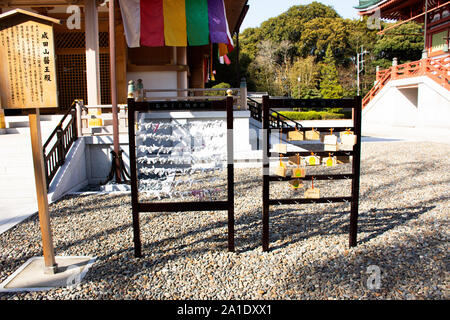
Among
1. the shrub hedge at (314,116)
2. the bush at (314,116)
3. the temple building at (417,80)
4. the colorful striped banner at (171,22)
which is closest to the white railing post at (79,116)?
the colorful striped banner at (171,22)

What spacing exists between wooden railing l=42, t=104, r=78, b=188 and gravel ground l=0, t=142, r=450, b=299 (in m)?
0.66

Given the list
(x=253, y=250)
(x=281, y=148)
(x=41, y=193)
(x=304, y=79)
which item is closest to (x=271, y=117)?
(x=281, y=148)

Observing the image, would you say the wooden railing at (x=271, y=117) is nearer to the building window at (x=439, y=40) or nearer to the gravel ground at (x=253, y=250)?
the gravel ground at (x=253, y=250)

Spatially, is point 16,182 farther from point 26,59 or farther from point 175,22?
point 175,22

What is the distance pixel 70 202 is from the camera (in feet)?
19.6

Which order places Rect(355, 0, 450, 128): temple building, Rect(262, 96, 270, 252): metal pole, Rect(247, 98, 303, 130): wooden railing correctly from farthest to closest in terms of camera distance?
1. Rect(355, 0, 450, 128): temple building
2. Rect(247, 98, 303, 130): wooden railing
3. Rect(262, 96, 270, 252): metal pole

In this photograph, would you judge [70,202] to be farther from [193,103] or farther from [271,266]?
[271,266]

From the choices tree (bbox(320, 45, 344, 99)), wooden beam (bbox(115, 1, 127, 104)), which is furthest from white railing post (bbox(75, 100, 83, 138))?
tree (bbox(320, 45, 344, 99))

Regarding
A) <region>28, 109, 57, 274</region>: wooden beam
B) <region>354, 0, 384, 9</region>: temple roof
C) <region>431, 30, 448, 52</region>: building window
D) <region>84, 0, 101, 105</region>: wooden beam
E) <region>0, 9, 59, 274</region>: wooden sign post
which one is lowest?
<region>28, 109, 57, 274</region>: wooden beam

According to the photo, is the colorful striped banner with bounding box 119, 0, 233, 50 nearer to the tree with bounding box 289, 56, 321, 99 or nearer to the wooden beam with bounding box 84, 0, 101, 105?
the wooden beam with bounding box 84, 0, 101, 105

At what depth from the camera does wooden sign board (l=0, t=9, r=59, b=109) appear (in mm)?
3490

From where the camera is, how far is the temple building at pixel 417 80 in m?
18.5

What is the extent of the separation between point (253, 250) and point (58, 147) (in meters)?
4.73
